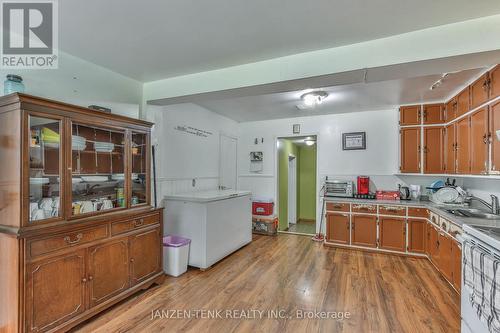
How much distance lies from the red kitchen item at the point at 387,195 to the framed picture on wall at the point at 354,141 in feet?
2.88

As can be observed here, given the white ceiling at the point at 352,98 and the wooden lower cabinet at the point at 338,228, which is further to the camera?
the wooden lower cabinet at the point at 338,228

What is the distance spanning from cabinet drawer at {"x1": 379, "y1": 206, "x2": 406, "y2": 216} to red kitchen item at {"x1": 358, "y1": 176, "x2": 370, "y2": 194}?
18.6 inches

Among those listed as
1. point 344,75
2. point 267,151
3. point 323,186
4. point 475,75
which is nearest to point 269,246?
point 323,186

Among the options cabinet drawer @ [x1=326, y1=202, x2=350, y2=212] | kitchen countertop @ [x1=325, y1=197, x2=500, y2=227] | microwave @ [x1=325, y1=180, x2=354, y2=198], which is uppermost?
microwave @ [x1=325, y1=180, x2=354, y2=198]

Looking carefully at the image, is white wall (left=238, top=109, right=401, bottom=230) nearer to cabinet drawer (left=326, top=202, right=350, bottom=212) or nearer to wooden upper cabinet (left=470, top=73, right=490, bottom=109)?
cabinet drawer (left=326, top=202, right=350, bottom=212)

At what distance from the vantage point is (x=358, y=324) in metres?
2.12

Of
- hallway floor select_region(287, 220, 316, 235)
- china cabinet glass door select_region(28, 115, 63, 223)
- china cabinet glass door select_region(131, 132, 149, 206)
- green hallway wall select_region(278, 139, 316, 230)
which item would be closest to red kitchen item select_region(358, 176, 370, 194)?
hallway floor select_region(287, 220, 316, 235)

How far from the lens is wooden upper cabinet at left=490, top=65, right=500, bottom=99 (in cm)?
222

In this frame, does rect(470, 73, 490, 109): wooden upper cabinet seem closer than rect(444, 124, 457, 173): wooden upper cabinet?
Yes

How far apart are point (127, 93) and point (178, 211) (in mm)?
1657

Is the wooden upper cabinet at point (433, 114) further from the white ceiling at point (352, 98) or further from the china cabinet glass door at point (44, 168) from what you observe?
the china cabinet glass door at point (44, 168)

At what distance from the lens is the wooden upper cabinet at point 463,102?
2873mm

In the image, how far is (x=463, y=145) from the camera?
297 centimetres

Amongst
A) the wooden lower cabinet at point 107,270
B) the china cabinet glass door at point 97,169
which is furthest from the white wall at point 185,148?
the wooden lower cabinet at point 107,270
